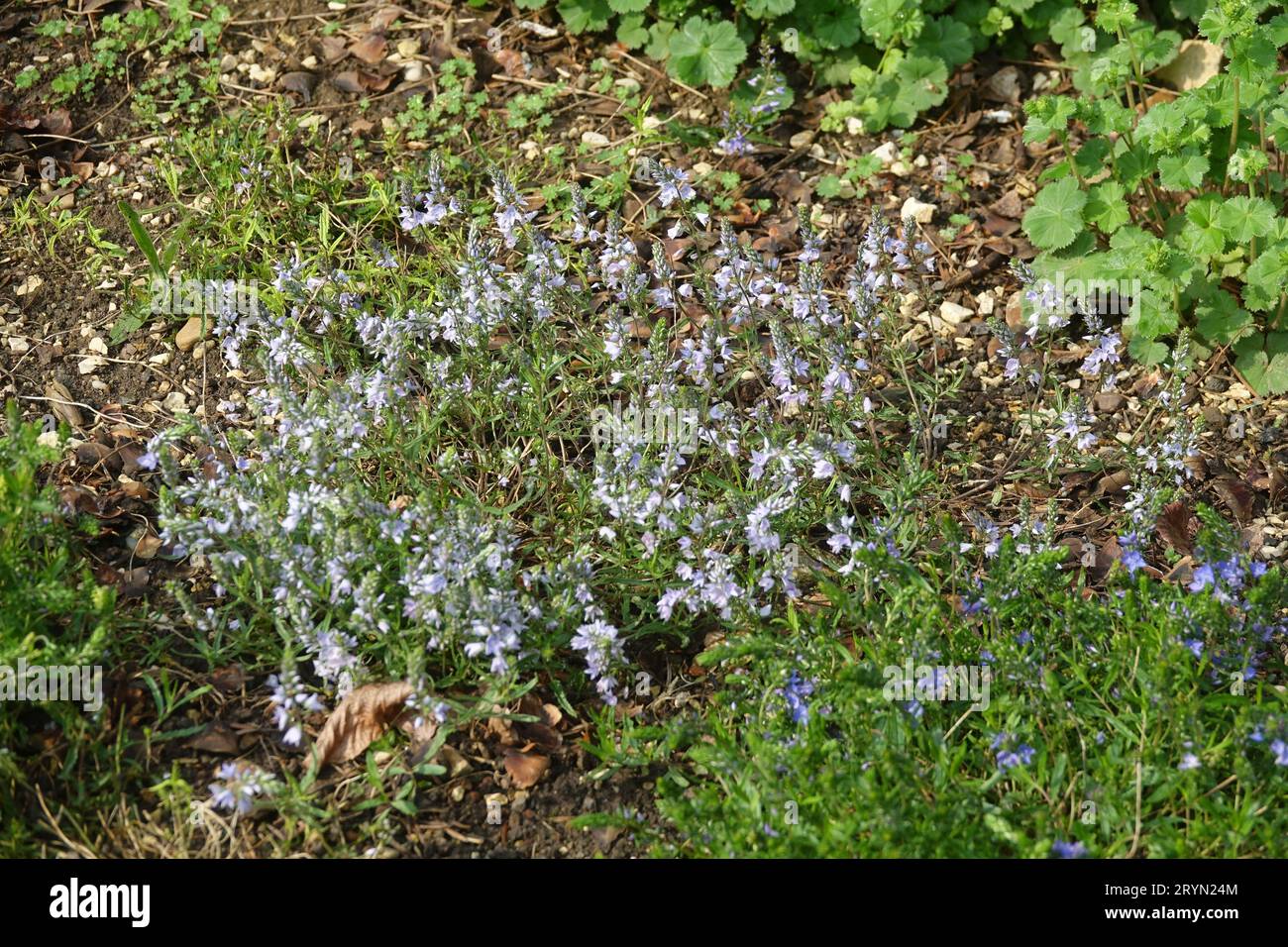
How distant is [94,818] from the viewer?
3.11m

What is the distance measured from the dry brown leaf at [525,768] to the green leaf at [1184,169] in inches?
105

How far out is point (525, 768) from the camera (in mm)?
3273

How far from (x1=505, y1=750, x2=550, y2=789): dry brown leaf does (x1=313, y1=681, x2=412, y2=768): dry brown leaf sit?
0.31 meters

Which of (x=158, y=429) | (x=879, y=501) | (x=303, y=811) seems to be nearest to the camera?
(x=303, y=811)

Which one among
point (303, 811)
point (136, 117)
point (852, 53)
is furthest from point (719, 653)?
point (136, 117)

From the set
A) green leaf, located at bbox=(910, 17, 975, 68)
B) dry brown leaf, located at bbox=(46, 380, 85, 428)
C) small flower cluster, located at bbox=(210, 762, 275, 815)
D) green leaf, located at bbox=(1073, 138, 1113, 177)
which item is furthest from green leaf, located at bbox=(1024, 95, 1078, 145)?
dry brown leaf, located at bbox=(46, 380, 85, 428)

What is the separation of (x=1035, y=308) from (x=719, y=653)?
1727 mm

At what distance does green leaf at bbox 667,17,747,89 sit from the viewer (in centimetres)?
501

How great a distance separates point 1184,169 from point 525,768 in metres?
2.76

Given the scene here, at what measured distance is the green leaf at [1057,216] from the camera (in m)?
4.34

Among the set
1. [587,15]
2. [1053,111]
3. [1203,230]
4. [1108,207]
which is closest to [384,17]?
[587,15]

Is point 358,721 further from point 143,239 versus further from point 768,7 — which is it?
point 768,7

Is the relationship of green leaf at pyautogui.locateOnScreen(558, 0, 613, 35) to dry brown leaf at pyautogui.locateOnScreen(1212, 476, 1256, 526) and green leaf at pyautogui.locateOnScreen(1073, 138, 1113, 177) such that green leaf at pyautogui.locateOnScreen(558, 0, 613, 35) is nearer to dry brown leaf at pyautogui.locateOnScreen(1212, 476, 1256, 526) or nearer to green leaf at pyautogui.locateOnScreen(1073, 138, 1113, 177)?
green leaf at pyautogui.locateOnScreen(1073, 138, 1113, 177)
